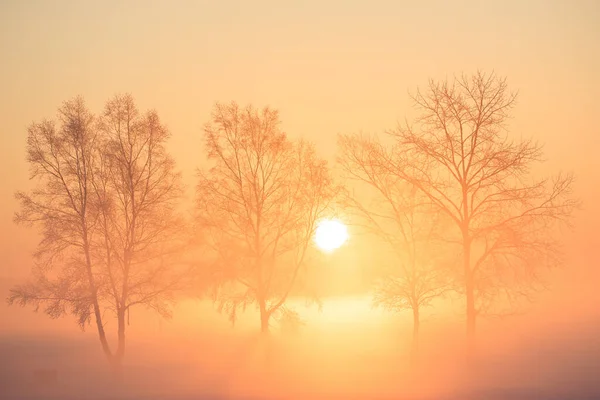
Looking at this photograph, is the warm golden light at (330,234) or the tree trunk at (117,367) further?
the tree trunk at (117,367)

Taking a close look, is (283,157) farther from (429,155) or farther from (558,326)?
(558,326)

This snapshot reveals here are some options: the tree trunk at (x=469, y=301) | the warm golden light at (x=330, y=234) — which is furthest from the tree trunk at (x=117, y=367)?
the tree trunk at (x=469, y=301)

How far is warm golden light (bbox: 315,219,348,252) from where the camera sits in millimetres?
30703

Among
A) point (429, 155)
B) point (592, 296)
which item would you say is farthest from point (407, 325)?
point (592, 296)

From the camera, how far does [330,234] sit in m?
32.0

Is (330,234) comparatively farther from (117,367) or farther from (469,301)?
(117,367)

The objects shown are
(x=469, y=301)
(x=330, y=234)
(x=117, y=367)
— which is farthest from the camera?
(x=117, y=367)

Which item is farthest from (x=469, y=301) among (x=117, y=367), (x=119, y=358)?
(x=117, y=367)

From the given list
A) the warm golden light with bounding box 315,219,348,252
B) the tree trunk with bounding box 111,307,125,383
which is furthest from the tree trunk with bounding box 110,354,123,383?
the warm golden light with bounding box 315,219,348,252

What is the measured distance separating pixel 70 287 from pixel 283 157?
11.8 meters

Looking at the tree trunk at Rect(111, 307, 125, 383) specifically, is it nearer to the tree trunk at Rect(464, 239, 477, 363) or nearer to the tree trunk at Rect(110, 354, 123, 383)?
the tree trunk at Rect(110, 354, 123, 383)

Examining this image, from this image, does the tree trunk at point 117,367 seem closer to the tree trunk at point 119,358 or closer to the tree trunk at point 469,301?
the tree trunk at point 119,358

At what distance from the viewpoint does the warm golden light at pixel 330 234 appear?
30.7 m

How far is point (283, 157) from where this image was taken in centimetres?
3288
